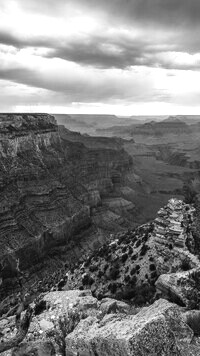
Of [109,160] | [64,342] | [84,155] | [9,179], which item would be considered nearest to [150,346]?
[64,342]

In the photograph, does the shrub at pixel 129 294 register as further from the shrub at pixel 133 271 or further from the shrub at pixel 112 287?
the shrub at pixel 133 271

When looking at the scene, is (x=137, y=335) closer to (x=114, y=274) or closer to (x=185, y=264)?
(x=185, y=264)

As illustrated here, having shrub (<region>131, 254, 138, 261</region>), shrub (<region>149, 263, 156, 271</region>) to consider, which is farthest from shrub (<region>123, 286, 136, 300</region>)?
shrub (<region>131, 254, 138, 261</region>)

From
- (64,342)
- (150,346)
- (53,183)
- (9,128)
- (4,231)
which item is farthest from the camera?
(53,183)

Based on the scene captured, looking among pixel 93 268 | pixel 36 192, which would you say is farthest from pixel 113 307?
pixel 36 192

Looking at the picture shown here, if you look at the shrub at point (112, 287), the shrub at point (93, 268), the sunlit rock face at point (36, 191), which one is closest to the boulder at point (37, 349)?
the shrub at point (112, 287)

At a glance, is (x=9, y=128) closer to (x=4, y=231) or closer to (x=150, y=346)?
(x=4, y=231)
